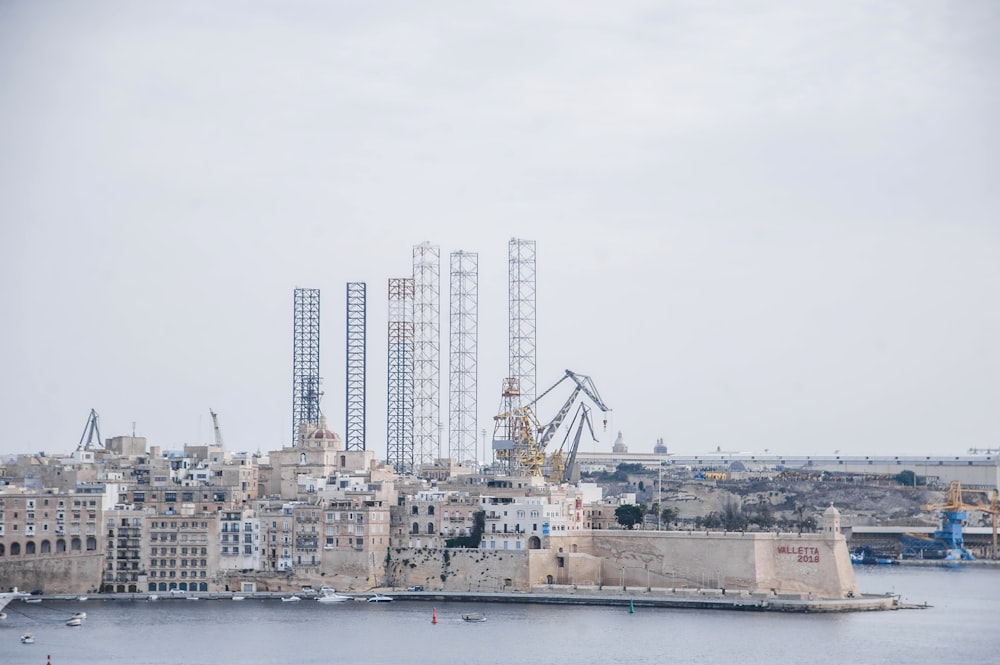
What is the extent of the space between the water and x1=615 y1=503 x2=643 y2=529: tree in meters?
9.02

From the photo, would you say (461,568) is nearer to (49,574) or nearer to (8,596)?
(49,574)

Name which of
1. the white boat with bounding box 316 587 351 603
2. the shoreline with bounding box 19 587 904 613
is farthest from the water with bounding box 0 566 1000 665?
the white boat with bounding box 316 587 351 603

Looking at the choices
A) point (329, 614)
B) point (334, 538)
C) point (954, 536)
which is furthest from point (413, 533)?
point (954, 536)

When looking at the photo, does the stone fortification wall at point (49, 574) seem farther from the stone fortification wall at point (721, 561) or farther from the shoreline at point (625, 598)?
the stone fortification wall at point (721, 561)

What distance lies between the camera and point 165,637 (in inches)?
1999

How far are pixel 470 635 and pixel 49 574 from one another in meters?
16.5

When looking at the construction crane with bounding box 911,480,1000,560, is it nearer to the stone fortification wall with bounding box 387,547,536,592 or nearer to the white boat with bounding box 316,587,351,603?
the stone fortification wall with bounding box 387,547,536,592

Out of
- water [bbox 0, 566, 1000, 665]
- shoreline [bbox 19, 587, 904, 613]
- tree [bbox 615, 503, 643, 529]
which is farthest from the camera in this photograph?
tree [bbox 615, 503, 643, 529]

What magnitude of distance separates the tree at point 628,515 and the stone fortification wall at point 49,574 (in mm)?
17460

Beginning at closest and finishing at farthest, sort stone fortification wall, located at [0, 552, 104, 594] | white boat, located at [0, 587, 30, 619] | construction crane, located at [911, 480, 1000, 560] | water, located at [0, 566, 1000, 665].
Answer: water, located at [0, 566, 1000, 665]
white boat, located at [0, 587, 30, 619]
stone fortification wall, located at [0, 552, 104, 594]
construction crane, located at [911, 480, 1000, 560]

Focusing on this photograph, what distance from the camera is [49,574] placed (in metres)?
61.1

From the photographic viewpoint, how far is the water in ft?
155

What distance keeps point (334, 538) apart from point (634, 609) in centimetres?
983

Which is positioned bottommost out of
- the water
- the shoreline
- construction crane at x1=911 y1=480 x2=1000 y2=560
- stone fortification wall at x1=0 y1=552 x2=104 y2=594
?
the water
